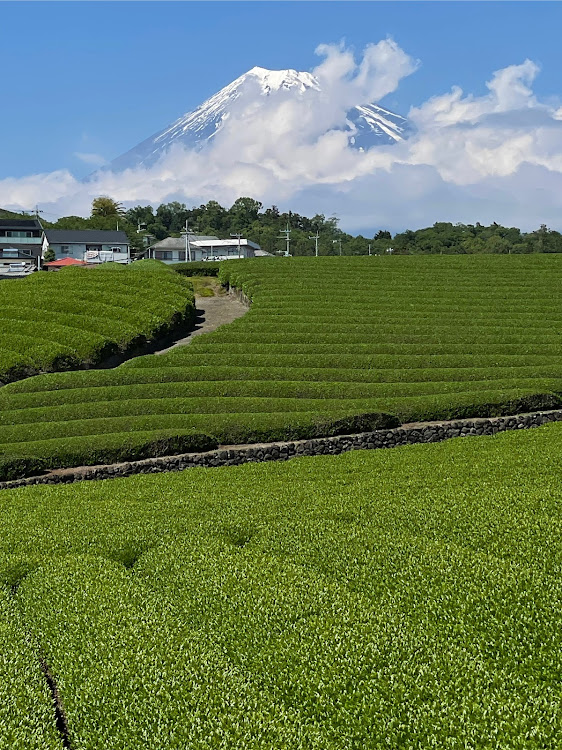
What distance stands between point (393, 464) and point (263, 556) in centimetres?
837

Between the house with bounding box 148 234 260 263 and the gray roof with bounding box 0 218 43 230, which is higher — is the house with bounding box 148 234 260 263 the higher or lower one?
the lower one

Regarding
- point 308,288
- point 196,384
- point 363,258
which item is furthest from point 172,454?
point 363,258

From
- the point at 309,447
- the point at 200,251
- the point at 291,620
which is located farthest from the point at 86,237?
the point at 291,620

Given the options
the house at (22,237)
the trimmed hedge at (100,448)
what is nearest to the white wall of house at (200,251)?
the house at (22,237)

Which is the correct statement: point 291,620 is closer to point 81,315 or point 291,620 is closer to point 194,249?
point 81,315

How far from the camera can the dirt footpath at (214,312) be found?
44.9 meters

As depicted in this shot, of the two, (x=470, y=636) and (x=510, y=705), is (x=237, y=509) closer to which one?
(x=470, y=636)

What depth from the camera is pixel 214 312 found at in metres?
50.5

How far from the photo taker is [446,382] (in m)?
29.8

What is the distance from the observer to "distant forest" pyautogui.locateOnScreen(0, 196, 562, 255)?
123312 millimetres

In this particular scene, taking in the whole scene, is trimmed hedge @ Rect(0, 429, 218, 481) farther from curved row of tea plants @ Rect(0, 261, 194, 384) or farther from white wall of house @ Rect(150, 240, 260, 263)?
white wall of house @ Rect(150, 240, 260, 263)

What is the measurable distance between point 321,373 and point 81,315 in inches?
637

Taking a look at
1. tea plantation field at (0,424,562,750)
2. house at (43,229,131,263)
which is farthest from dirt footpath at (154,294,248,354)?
house at (43,229,131,263)

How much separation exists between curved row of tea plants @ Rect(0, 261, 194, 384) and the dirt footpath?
1.34 metres
